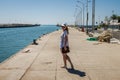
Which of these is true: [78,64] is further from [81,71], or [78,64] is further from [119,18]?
[119,18]

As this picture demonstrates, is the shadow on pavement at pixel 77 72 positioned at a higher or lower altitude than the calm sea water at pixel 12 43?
higher

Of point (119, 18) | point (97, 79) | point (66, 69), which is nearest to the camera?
point (97, 79)

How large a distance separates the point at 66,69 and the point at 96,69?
1.24m

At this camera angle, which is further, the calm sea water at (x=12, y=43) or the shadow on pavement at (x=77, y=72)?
Result: the calm sea water at (x=12, y=43)

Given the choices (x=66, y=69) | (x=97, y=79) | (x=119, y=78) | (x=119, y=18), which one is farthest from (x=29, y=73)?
(x=119, y=18)

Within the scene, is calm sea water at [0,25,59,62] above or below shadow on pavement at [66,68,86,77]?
below

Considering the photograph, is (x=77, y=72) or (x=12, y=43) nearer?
(x=77, y=72)

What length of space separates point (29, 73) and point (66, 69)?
1571 mm

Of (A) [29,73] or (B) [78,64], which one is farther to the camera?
(B) [78,64]

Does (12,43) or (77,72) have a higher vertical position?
(77,72)

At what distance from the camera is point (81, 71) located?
1017 centimetres

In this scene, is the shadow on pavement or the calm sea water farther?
the calm sea water

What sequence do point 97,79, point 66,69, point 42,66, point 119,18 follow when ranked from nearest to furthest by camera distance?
point 97,79 < point 66,69 < point 42,66 < point 119,18

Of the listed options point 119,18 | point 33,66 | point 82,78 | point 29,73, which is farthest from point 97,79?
point 119,18
